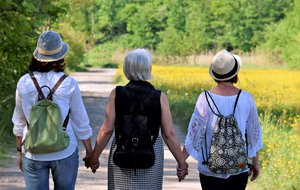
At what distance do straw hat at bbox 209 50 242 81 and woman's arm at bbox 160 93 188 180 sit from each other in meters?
0.44

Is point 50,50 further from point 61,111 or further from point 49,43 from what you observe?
point 61,111

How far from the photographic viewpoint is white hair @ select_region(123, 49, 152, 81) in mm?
6133

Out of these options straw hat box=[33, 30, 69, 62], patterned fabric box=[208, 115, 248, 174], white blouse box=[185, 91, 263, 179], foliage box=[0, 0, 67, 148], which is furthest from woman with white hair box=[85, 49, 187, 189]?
foliage box=[0, 0, 67, 148]

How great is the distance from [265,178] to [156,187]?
16.1ft

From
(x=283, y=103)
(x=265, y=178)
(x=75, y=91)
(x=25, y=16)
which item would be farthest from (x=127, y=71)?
(x=283, y=103)

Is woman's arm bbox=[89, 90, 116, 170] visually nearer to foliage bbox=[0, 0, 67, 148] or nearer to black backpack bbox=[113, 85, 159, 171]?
black backpack bbox=[113, 85, 159, 171]

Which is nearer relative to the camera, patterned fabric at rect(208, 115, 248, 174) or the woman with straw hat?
the woman with straw hat

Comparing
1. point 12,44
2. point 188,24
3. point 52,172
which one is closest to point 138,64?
point 52,172

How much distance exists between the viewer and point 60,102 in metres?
5.98

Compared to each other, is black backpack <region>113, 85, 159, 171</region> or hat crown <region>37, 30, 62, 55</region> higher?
hat crown <region>37, 30, 62, 55</region>

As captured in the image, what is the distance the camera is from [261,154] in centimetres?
1241

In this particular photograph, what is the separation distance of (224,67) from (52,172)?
1.44 m

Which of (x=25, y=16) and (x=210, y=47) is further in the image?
(x=210, y=47)

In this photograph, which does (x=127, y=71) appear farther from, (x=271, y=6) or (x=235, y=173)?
(x=271, y=6)
